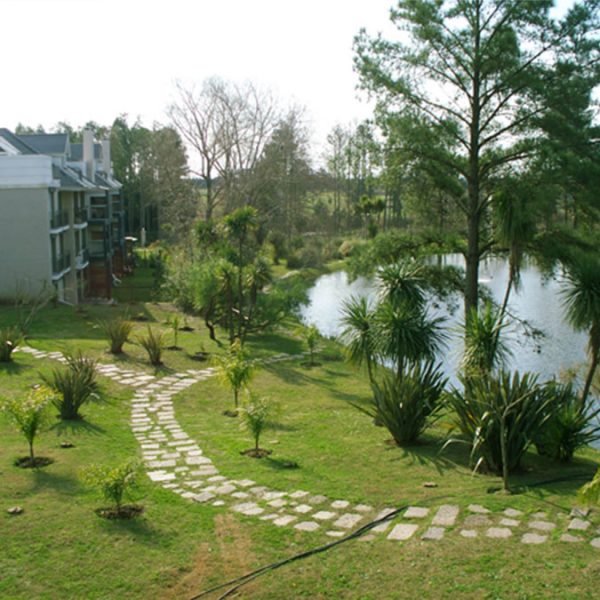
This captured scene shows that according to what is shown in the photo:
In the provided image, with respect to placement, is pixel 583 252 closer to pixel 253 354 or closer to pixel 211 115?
pixel 253 354

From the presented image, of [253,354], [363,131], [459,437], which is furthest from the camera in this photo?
[253,354]

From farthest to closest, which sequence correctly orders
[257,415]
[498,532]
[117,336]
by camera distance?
1. [117,336]
2. [257,415]
3. [498,532]

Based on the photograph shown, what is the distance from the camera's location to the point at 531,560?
6055 mm

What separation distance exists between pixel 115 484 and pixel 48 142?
2753 cm

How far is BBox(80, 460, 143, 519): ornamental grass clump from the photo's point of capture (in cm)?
722

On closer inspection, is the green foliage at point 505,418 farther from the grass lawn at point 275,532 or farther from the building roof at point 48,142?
the building roof at point 48,142

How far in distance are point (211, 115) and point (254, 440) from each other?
33713 millimetres

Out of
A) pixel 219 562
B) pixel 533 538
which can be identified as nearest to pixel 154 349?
pixel 219 562

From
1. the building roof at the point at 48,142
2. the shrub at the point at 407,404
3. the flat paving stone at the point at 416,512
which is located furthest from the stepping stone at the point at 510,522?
the building roof at the point at 48,142

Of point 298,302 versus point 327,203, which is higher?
point 327,203

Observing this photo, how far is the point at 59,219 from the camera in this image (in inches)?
1072

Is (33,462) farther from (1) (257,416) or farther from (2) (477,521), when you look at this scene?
(2) (477,521)

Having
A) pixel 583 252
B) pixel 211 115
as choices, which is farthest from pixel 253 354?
pixel 211 115

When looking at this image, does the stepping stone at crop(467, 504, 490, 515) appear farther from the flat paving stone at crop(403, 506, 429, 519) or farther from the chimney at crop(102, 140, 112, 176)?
the chimney at crop(102, 140, 112, 176)
